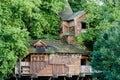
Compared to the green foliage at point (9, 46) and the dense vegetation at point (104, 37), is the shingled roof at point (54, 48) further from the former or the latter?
the green foliage at point (9, 46)

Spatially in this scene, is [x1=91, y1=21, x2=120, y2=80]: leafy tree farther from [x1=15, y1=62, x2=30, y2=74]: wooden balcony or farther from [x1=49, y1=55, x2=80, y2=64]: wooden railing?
[x1=15, y1=62, x2=30, y2=74]: wooden balcony

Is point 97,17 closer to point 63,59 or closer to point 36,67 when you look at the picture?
point 63,59

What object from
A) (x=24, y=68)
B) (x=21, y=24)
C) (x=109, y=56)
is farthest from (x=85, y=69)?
(x=109, y=56)

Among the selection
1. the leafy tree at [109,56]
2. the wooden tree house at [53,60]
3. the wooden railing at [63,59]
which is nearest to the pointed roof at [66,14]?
the wooden tree house at [53,60]

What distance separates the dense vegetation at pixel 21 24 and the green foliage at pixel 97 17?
475 centimetres

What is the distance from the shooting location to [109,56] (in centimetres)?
4347

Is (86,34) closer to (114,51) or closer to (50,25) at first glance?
(50,25)

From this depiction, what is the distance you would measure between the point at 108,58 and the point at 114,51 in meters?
0.86

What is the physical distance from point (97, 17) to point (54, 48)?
6.37 meters

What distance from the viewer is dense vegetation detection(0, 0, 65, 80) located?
155 ft

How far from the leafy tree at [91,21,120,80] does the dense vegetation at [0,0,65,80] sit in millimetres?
8086

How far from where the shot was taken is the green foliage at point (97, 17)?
5400 cm

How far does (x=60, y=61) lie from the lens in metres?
53.2

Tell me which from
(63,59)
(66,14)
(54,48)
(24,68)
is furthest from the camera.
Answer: (66,14)
